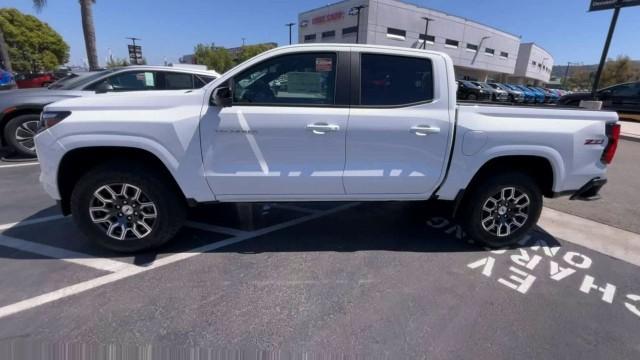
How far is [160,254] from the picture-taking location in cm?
321

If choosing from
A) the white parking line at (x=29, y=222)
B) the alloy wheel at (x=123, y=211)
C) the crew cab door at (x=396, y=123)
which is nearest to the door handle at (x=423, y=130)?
the crew cab door at (x=396, y=123)

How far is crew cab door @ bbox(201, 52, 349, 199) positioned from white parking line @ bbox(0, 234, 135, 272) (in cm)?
118

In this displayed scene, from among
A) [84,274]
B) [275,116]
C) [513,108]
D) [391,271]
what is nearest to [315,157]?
[275,116]

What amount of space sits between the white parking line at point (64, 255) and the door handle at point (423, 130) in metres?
2.93

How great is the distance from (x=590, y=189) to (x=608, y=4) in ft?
48.5

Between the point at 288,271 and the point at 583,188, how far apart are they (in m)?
3.16

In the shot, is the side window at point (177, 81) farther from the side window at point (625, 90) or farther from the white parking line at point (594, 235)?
the side window at point (625, 90)

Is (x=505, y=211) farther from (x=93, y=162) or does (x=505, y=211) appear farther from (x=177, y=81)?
(x=177, y=81)

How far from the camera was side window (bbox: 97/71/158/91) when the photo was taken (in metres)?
6.12

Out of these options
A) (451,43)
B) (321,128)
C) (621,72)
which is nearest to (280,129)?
(321,128)

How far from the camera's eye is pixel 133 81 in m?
6.20

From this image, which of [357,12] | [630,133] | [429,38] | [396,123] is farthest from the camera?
[429,38]

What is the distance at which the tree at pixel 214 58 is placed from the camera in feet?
210

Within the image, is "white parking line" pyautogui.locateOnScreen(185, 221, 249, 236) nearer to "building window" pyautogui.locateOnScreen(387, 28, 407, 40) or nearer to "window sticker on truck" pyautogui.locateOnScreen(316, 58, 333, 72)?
"window sticker on truck" pyautogui.locateOnScreen(316, 58, 333, 72)
